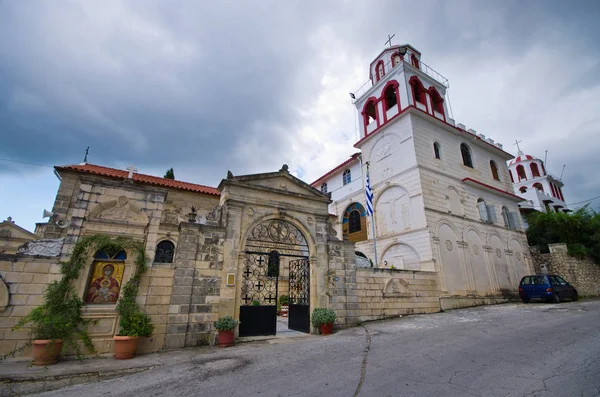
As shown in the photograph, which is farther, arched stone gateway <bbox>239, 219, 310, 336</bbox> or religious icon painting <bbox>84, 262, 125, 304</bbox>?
arched stone gateway <bbox>239, 219, 310, 336</bbox>

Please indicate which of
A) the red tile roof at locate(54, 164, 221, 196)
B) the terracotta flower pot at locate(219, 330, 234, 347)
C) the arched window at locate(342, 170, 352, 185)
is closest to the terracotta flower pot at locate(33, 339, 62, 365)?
the terracotta flower pot at locate(219, 330, 234, 347)

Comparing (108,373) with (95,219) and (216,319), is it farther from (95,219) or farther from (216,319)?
(95,219)

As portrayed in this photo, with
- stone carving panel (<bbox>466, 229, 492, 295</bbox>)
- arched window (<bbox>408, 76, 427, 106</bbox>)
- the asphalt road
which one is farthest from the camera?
arched window (<bbox>408, 76, 427, 106</bbox>)

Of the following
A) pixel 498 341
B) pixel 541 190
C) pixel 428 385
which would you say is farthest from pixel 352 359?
pixel 541 190

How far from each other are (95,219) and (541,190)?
4447cm

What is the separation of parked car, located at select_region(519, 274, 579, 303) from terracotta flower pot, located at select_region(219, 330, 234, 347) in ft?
51.4

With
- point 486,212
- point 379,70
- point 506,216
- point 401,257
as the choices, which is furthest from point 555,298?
point 379,70

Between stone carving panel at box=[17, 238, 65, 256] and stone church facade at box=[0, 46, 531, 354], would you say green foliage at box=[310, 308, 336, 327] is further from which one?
stone carving panel at box=[17, 238, 65, 256]

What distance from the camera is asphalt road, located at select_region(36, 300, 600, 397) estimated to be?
411cm

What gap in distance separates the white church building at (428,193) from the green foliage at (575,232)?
2.81 meters

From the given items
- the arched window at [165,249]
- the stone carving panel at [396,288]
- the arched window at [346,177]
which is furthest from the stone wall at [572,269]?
the arched window at [165,249]

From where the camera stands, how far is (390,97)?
64.1 feet

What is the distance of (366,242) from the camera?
17547mm

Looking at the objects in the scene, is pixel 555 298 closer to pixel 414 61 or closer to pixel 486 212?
pixel 486 212
